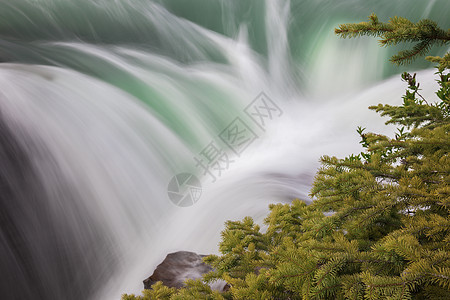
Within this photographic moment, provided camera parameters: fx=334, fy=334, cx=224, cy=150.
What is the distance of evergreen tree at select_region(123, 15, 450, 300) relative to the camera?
1.18 metres

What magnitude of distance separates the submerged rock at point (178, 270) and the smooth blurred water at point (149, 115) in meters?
0.88

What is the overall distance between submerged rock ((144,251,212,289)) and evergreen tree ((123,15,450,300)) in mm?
1398

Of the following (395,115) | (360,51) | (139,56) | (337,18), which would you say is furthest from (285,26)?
(395,115)

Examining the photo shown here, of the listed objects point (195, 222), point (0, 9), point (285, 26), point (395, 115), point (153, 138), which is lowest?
point (395, 115)

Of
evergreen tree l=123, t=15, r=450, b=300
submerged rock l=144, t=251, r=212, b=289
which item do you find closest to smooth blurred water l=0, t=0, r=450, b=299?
submerged rock l=144, t=251, r=212, b=289

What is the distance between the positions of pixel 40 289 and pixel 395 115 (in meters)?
3.89

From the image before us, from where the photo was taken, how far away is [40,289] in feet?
11.9

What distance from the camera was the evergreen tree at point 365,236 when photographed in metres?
1.18

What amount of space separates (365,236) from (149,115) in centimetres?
560

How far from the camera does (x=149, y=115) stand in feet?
21.8

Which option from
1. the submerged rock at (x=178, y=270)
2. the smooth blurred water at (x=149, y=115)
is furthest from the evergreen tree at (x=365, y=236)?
the smooth blurred water at (x=149, y=115)

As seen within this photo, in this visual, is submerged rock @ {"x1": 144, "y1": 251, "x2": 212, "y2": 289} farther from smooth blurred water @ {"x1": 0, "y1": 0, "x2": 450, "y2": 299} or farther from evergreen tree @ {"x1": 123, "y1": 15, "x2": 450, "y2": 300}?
evergreen tree @ {"x1": 123, "y1": 15, "x2": 450, "y2": 300}

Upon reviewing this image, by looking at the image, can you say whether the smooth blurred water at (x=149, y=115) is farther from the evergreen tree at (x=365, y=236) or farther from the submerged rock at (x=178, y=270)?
the evergreen tree at (x=365, y=236)

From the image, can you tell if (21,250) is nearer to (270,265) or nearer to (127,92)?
(270,265)
